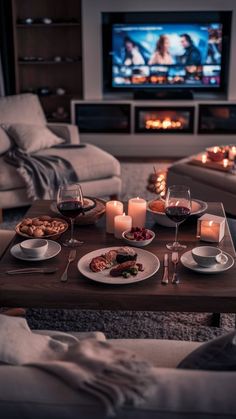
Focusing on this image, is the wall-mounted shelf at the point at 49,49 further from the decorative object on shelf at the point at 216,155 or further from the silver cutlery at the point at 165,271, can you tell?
the silver cutlery at the point at 165,271

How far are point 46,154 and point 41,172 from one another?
299 millimetres

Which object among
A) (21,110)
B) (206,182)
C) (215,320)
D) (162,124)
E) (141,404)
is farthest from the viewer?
(162,124)

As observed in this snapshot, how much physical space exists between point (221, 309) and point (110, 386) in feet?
3.11

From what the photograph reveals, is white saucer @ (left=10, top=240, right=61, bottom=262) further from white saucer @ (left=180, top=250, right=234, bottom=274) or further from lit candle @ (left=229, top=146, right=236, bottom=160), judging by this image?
lit candle @ (left=229, top=146, right=236, bottom=160)

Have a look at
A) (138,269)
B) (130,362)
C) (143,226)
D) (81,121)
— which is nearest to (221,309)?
(138,269)

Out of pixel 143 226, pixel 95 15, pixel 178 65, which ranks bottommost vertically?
pixel 143 226

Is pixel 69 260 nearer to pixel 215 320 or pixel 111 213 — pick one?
pixel 111 213

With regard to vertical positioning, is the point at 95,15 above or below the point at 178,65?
above

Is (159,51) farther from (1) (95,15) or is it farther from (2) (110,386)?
(2) (110,386)

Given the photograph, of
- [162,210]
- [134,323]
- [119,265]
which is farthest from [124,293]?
[134,323]

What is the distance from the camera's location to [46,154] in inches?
168

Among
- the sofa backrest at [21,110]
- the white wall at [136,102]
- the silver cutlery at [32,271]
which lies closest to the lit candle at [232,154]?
the sofa backrest at [21,110]

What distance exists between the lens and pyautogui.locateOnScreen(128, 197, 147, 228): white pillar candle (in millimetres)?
2471

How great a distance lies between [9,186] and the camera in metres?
3.97
